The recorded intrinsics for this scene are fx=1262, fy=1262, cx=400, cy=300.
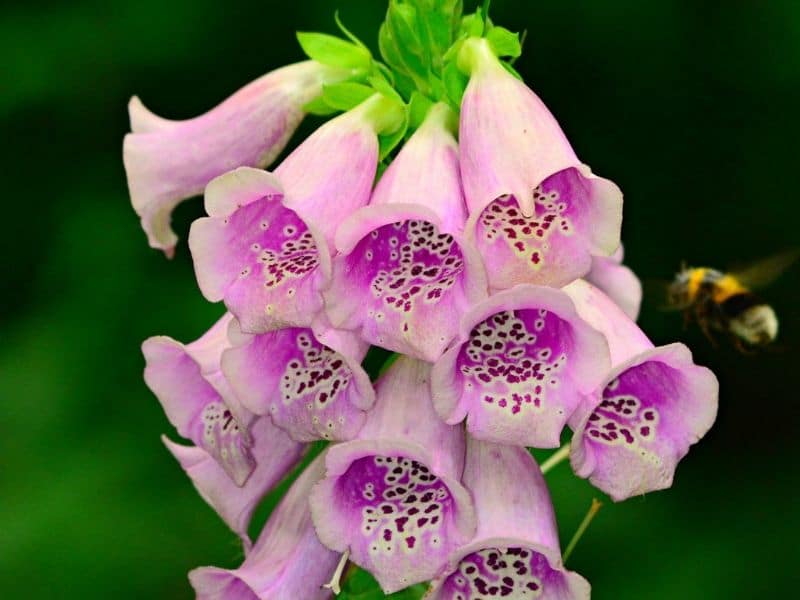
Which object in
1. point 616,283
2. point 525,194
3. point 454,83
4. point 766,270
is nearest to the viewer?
point 525,194

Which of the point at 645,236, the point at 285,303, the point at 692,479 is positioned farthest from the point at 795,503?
the point at 285,303

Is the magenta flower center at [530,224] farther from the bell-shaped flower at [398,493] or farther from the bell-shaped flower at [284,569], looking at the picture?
the bell-shaped flower at [284,569]

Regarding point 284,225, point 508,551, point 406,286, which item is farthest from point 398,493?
point 284,225

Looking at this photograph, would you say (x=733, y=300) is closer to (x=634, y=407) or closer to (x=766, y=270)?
(x=766, y=270)

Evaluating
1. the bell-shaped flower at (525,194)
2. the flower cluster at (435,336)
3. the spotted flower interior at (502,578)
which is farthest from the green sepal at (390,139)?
the spotted flower interior at (502,578)

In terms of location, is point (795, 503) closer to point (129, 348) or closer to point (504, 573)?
point (129, 348)

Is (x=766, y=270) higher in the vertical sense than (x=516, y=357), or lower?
lower

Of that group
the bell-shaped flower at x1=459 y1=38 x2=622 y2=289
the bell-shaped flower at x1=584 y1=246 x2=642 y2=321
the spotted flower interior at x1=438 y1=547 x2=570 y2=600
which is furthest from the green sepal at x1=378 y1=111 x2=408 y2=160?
the spotted flower interior at x1=438 y1=547 x2=570 y2=600
